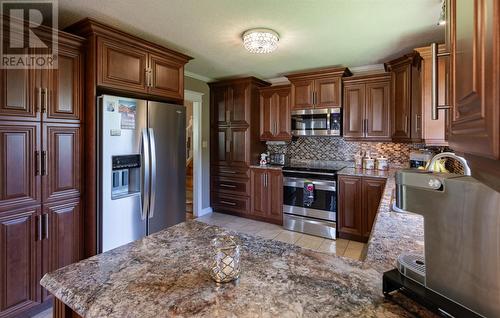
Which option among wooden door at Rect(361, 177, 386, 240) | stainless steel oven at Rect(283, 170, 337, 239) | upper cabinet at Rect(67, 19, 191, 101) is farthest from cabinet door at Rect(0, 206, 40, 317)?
wooden door at Rect(361, 177, 386, 240)

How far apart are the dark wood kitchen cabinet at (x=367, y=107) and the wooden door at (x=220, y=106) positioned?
2002 mm

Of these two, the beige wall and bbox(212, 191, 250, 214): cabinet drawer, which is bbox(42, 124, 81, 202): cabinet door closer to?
the beige wall

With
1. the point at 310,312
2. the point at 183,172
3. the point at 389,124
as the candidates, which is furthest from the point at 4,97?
the point at 389,124

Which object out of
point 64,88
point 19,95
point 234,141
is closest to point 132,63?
point 64,88

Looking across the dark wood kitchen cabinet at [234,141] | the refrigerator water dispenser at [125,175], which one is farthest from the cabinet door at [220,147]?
the refrigerator water dispenser at [125,175]

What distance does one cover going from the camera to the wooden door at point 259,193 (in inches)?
164

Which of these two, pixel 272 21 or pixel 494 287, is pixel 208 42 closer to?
pixel 272 21

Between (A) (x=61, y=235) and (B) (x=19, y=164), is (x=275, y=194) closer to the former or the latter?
(A) (x=61, y=235)

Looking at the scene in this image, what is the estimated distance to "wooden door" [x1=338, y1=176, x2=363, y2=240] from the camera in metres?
3.38

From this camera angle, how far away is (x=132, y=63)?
2.53 metres

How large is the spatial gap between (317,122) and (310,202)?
4.06ft

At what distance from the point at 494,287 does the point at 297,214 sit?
3.26m

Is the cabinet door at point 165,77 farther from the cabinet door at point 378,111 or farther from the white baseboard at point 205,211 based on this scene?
the cabinet door at point 378,111

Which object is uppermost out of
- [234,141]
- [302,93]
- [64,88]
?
[302,93]
